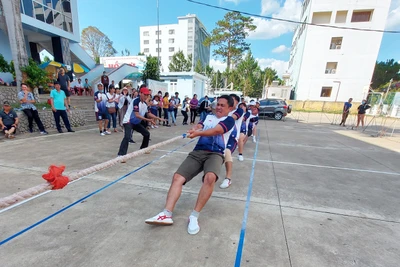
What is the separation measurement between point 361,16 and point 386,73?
2735cm

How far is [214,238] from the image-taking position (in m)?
1.97

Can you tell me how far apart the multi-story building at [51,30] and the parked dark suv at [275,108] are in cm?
1508

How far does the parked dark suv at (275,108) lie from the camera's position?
48.1 feet

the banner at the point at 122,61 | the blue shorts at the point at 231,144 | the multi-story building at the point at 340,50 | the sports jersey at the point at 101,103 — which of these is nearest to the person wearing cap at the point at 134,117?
the blue shorts at the point at 231,144

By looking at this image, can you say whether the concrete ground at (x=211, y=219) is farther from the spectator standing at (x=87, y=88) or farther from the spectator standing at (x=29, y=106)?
the spectator standing at (x=87, y=88)

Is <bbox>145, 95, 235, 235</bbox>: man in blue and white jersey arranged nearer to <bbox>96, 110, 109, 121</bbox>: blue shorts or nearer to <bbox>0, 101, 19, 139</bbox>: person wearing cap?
<bbox>96, 110, 109, 121</bbox>: blue shorts

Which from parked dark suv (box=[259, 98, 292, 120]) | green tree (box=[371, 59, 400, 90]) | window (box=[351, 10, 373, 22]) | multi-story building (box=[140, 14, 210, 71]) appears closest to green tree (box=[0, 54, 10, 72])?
parked dark suv (box=[259, 98, 292, 120])

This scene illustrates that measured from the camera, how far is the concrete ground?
1740 mm

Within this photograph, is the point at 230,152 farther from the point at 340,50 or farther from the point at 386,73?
the point at 386,73

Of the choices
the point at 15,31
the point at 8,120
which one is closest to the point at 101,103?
the point at 8,120

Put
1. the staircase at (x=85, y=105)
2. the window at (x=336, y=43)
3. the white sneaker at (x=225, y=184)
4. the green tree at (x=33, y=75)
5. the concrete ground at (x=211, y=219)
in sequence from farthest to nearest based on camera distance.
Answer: the window at (x=336, y=43)
the staircase at (x=85, y=105)
the green tree at (x=33, y=75)
the white sneaker at (x=225, y=184)
the concrete ground at (x=211, y=219)

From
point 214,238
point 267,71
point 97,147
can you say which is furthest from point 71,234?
point 267,71

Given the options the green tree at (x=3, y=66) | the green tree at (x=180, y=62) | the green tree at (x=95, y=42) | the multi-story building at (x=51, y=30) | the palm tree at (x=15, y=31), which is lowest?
the green tree at (x=3, y=66)

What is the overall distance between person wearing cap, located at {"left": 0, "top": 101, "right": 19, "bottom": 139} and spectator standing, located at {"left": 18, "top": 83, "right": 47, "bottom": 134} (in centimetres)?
34
